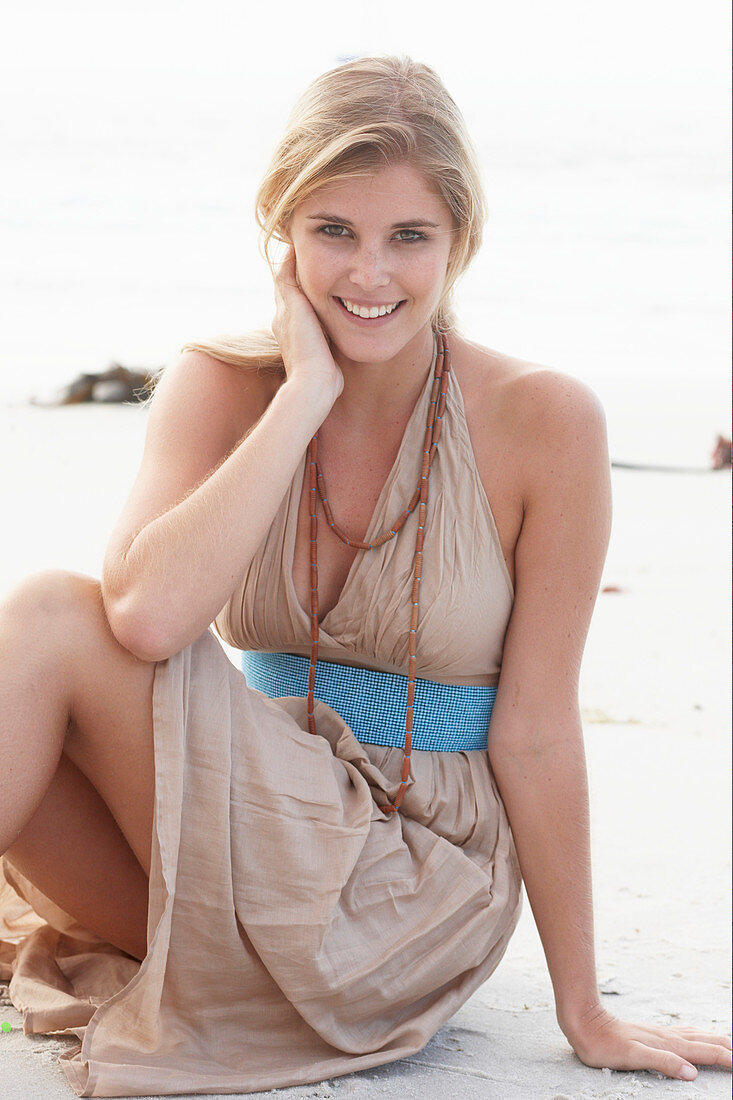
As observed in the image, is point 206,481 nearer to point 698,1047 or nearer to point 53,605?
point 53,605

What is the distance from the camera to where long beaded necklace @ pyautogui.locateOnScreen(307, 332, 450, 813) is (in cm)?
212

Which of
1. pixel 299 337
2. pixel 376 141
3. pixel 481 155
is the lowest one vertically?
pixel 299 337

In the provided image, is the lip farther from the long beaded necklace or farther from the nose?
the long beaded necklace

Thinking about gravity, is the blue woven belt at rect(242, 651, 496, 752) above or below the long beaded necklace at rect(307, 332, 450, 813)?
below

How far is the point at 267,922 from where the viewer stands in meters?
1.81

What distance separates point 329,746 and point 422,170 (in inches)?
38.9

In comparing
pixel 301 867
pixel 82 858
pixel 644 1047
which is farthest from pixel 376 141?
pixel 644 1047

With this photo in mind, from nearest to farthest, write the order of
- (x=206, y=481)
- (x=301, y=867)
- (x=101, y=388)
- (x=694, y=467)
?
(x=301, y=867), (x=206, y=481), (x=694, y=467), (x=101, y=388)

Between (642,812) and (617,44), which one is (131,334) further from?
(642,812)

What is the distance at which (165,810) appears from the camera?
1.75 meters

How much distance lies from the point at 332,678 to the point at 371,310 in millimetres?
658

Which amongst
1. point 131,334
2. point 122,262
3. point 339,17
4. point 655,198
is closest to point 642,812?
point 131,334

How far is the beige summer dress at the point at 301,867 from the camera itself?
1777 millimetres

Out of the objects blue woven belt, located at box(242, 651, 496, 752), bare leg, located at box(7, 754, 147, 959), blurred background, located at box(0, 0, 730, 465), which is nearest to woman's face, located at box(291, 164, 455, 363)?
blue woven belt, located at box(242, 651, 496, 752)
